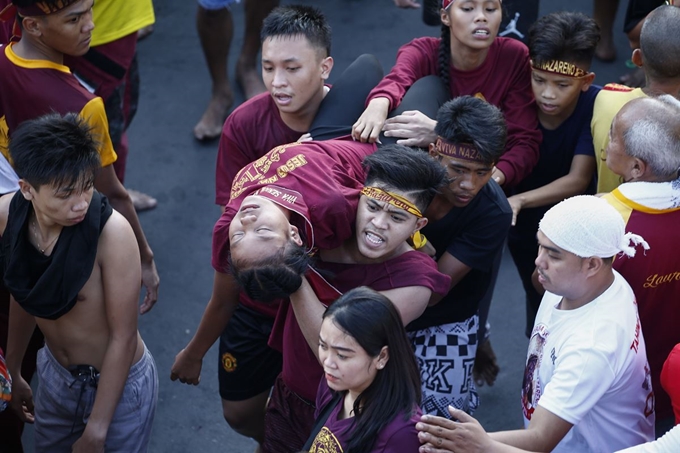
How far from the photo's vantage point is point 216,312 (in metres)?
2.76

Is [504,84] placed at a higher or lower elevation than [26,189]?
lower

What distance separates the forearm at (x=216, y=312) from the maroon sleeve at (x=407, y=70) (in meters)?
0.87

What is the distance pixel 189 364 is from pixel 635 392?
1.46 m

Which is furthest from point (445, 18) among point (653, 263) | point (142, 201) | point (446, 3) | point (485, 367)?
point (142, 201)

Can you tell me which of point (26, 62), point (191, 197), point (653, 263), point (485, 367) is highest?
point (26, 62)

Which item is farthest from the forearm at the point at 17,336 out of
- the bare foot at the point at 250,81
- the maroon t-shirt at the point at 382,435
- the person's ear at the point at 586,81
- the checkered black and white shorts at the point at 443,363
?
the bare foot at the point at 250,81

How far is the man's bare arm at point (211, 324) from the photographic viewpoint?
2666 mm

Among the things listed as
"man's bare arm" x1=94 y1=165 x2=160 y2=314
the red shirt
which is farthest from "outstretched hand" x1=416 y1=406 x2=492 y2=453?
"man's bare arm" x1=94 y1=165 x2=160 y2=314

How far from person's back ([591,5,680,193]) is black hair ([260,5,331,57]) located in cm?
103

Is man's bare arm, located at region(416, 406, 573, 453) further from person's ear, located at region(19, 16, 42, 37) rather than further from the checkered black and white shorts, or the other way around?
person's ear, located at region(19, 16, 42, 37)

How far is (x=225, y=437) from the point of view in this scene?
3412 mm

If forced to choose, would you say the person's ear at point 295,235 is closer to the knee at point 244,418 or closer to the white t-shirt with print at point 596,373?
the white t-shirt with print at point 596,373

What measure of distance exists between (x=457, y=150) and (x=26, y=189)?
129 centimetres

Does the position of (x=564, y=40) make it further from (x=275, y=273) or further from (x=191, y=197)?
(x=191, y=197)
